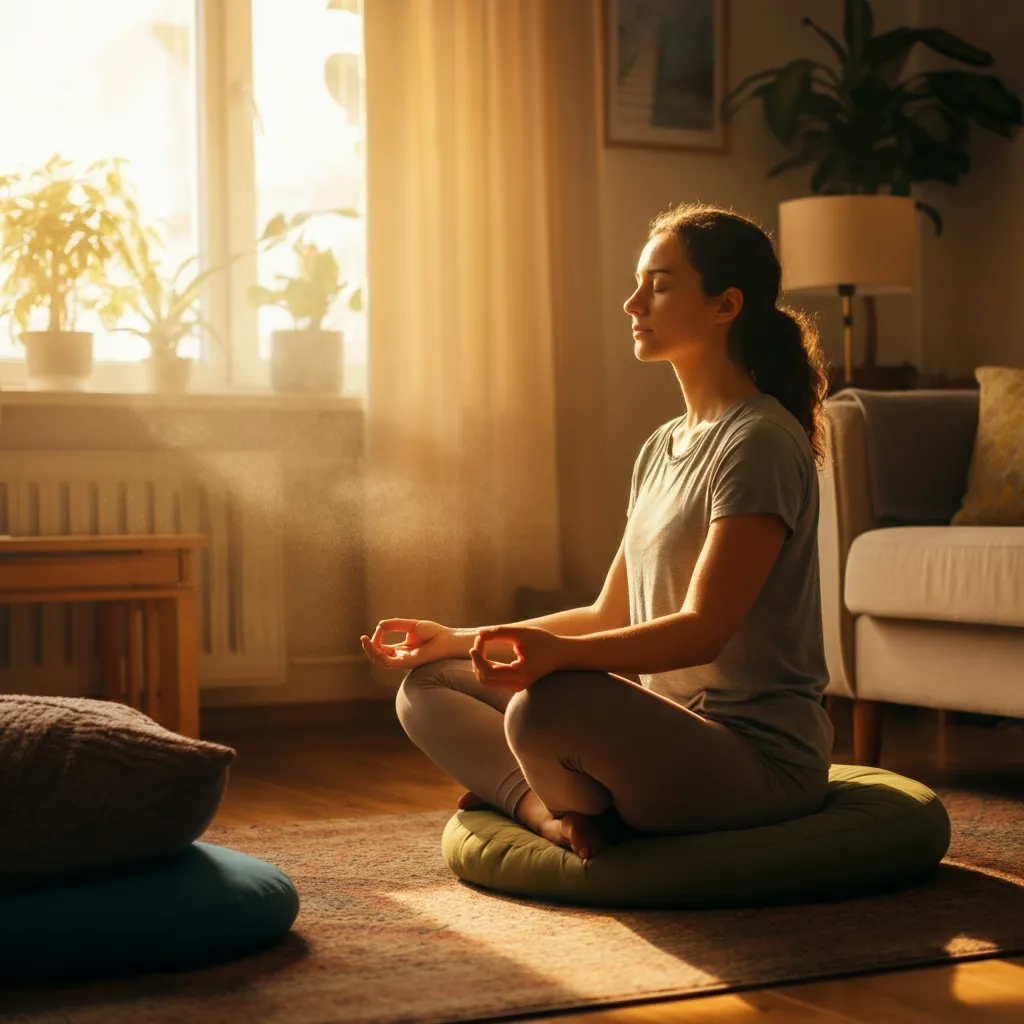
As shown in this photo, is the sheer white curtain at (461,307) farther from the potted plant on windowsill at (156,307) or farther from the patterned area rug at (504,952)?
the patterned area rug at (504,952)

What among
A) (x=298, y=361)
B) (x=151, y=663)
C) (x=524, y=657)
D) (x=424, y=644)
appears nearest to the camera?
(x=524, y=657)

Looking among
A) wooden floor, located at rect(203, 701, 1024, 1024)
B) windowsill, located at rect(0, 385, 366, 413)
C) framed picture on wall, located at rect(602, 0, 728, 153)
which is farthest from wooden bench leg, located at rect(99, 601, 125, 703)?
framed picture on wall, located at rect(602, 0, 728, 153)

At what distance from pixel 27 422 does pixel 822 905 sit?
2.23 metres

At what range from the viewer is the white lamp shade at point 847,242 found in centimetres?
346

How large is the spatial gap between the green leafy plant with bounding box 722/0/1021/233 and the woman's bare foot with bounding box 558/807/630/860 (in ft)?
8.13

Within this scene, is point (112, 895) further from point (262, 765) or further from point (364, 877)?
point (262, 765)

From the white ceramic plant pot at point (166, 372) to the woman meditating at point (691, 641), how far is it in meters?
1.67

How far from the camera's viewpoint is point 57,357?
3246 mm

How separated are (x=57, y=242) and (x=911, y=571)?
194 cm

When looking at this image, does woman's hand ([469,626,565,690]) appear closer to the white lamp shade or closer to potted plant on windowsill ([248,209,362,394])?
potted plant on windowsill ([248,209,362,394])

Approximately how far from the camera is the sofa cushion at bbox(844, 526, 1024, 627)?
231 cm

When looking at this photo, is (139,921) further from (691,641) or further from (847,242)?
(847,242)

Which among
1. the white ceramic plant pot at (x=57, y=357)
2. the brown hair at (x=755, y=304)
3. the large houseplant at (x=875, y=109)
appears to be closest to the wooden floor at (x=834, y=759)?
the brown hair at (x=755, y=304)

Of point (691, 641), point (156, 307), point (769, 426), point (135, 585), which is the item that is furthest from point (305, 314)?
point (691, 641)
